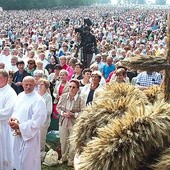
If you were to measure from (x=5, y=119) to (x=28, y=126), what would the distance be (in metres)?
0.98

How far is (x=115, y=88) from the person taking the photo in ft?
9.53

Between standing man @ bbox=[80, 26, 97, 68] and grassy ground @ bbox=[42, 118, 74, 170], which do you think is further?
standing man @ bbox=[80, 26, 97, 68]

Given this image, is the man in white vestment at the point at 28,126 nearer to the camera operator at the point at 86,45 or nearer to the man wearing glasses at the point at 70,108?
the man wearing glasses at the point at 70,108

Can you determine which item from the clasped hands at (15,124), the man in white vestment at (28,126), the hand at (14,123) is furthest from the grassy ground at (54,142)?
the hand at (14,123)

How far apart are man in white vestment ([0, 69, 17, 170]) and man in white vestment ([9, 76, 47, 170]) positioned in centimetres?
47

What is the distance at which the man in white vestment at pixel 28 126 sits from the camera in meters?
6.17

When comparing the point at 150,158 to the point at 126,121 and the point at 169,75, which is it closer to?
the point at 126,121

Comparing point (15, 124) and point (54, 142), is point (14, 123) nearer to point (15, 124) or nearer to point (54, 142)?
point (15, 124)

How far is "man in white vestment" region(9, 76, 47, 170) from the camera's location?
20.2 feet

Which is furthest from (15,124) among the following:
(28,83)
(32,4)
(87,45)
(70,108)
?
(32,4)

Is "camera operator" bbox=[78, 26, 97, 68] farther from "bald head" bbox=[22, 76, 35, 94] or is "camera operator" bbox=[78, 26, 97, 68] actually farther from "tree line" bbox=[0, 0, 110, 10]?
"tree line" bbox=[0, 0, 110, 10]

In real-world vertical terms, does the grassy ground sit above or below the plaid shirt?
below

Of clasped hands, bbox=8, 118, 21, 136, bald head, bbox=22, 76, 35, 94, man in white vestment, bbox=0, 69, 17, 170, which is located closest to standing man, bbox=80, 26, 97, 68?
man in white vestment, bbox=0, 69, 17, 170

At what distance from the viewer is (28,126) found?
20.1ft
